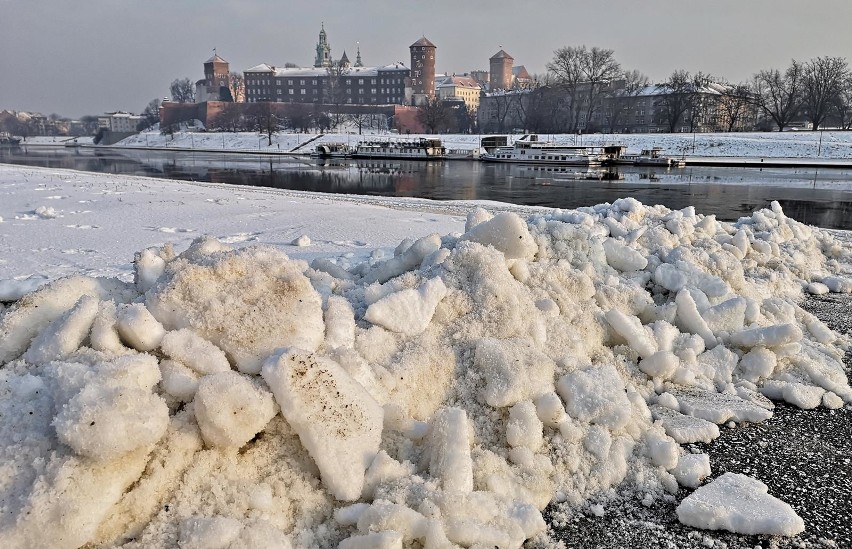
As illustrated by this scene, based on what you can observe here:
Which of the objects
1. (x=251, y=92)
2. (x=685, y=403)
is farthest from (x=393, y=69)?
(x=685, y=403)

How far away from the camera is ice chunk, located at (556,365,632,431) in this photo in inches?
94.2

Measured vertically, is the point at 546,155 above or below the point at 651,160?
above

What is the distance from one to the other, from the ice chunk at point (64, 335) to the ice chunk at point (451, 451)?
1.26 metres

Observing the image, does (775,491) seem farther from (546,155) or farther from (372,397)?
(546,155)

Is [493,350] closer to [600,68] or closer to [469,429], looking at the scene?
[469,429]

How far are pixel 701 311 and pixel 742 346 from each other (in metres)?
0.29

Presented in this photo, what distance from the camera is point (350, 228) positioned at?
8.17 metres

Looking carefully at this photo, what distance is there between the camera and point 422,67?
87125 mm

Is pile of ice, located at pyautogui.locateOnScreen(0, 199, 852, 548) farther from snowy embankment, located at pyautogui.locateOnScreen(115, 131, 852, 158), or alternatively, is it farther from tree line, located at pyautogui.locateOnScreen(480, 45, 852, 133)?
tree line, located at pyautogui.locateOnScreen(480, 45, 852, 133)

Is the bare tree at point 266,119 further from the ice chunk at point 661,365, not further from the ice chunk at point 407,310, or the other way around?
the ice chunk at point 661,365

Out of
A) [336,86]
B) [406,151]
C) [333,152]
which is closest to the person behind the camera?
[406,151]

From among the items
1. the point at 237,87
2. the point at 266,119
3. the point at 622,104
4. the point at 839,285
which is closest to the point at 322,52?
the point at 237,87

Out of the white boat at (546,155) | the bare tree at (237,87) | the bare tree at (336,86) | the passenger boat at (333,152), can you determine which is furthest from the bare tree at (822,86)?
the bare tree at (237,87)

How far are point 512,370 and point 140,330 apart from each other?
4.54 ft
